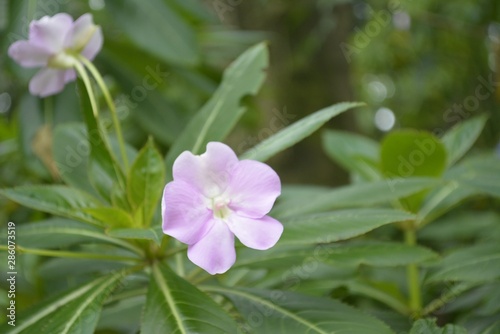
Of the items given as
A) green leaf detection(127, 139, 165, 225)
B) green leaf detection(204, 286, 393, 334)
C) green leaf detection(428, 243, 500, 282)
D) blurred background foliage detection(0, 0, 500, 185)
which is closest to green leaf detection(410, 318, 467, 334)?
green leaf detection(204, 286, 393, 334)

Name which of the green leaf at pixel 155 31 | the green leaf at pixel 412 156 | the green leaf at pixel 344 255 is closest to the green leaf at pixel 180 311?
the green leaf at pixel 344 255

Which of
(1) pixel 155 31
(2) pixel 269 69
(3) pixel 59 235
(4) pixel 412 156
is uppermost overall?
(2) pixel 269 69

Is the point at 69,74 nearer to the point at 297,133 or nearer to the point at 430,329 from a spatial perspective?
the point at 297,133

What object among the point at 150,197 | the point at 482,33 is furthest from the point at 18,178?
the point at 482,33

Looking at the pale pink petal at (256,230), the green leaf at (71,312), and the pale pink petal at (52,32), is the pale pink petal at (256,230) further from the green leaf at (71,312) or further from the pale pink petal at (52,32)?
the pale pink petal at (52,32)

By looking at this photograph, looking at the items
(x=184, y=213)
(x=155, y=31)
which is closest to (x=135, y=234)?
(x=184, y=213)

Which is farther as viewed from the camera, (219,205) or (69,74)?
(69,74)
